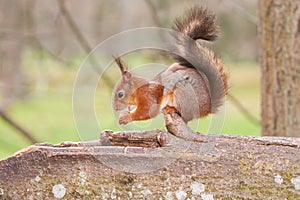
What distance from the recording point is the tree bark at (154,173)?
59.7 inches

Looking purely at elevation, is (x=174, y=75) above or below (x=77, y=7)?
below

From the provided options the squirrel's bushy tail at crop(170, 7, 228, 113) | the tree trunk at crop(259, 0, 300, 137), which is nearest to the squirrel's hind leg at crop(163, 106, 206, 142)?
the squirrel's bushy tail at crop(170, 7, 228, 113)

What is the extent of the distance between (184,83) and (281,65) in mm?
1115

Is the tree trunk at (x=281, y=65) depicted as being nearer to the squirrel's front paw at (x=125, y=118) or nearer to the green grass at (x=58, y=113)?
the green grass at (x=58, y=113)

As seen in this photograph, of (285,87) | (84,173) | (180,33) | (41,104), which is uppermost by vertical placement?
(41,104)

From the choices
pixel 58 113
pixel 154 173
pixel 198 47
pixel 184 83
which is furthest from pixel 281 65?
pixel 58 113

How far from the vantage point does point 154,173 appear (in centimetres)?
153

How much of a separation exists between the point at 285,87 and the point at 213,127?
1.14 m

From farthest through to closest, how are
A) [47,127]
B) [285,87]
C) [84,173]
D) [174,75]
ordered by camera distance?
[47,127] → [285,87] → [174,75] → [84,173]

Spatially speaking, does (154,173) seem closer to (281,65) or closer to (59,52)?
(281,65)

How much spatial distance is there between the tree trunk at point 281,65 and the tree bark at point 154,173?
111 cm

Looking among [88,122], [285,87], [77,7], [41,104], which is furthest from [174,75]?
[41,104]

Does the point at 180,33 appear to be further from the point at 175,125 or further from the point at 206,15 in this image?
the point at 175,125

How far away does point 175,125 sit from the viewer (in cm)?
159
